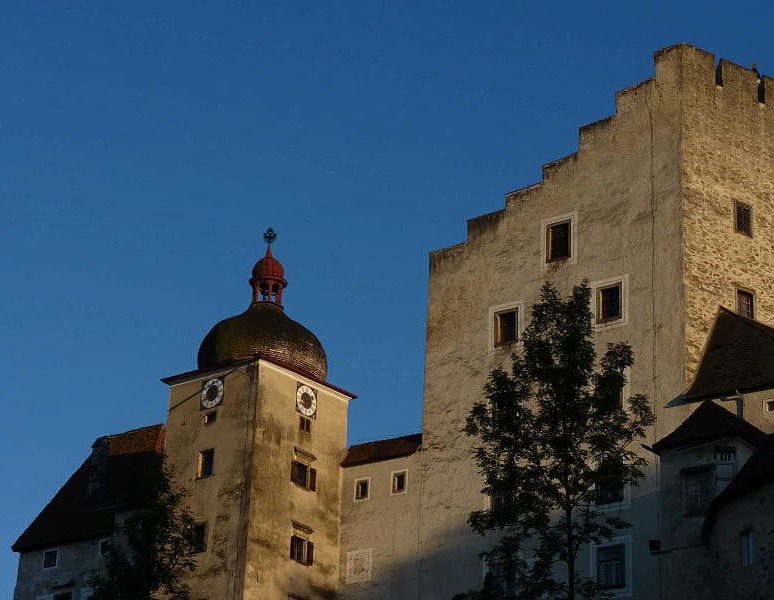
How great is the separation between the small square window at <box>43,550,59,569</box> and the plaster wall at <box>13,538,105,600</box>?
116 mm

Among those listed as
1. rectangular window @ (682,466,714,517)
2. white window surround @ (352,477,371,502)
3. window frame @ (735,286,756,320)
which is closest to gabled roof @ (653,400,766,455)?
rectangular window @ (682,466,714,517)

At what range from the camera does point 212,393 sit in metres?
69.3

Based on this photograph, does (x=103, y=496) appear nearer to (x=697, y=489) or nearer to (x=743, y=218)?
(x=743, y=218)

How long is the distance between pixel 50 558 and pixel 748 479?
33860mm

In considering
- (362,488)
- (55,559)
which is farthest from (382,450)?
(55,559)

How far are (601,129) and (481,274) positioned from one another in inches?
274

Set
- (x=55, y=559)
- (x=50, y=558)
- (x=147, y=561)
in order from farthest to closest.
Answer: (x=50, y=558), (x=55, y=559), (x=147, y=561)

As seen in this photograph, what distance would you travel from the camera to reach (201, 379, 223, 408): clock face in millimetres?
69000

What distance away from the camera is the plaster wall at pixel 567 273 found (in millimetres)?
63062

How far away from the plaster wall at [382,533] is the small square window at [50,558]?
12.4 metres

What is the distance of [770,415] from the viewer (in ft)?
190

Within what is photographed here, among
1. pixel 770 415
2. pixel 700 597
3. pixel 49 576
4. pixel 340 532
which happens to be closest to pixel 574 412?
pixel 700 597

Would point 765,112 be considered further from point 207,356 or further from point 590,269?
point 207,356

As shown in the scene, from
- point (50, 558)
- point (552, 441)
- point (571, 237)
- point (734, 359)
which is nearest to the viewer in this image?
point (552, 441)
